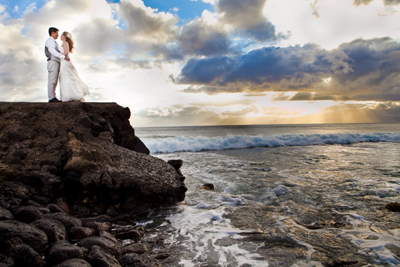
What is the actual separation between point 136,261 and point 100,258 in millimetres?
443

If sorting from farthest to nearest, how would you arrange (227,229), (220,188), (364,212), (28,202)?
(220,188), (364,212), (227,229), (28,202)

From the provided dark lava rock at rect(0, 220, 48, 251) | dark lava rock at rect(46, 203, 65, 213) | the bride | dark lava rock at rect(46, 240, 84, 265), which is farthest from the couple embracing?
dark lava rock at rect(46, 240, 84, 265)

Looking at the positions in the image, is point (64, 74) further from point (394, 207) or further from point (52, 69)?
point (394, 207)

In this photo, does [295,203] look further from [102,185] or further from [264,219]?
[102,185]

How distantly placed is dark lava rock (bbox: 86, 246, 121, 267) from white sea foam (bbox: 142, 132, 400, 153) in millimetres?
13430

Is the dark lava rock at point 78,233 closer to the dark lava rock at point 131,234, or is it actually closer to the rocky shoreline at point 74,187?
the rocky shoreline at point 74,187

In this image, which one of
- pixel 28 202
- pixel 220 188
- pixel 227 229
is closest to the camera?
pixel 28 202

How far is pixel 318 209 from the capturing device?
195 inches

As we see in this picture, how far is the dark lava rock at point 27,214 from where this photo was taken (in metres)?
3.04

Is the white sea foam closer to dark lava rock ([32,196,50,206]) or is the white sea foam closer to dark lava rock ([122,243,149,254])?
dark lava rock ([32,196,50,206])

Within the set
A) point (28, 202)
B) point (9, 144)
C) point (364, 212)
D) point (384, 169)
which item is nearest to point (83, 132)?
point (9, 144)

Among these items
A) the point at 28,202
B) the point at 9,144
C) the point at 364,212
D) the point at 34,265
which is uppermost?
the point at 9,144

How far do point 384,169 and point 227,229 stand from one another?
27.3ft

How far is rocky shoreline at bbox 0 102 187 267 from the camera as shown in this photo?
2.63 m
